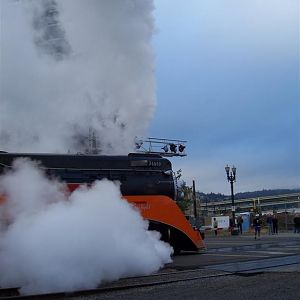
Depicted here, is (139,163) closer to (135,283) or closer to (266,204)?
(135,283)

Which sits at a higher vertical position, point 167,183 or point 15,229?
point 167,183

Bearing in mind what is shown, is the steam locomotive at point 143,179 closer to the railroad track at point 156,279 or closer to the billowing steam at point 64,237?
the billowing steam at point 64,237

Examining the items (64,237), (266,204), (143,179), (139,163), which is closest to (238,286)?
(64,237)

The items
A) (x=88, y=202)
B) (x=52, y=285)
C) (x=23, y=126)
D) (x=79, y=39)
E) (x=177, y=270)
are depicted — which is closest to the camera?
(x=52, y=285)

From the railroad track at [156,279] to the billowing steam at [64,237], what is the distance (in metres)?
0.20

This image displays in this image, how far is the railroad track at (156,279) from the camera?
7730 mm

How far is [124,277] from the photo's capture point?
9.41 metres

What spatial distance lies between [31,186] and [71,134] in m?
4.53

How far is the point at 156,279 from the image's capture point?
9117 mm

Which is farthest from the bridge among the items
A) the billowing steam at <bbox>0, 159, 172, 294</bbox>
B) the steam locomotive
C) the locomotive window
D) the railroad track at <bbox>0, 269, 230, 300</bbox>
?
the billowing steam at <bbox>0, 159, 172, 294</bbox>

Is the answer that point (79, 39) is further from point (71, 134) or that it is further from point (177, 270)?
point (177, 270)

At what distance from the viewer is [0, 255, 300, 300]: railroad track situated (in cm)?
773

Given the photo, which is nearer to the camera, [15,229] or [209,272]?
[15,229]

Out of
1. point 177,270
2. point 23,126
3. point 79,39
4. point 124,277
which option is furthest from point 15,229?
point 79,39
